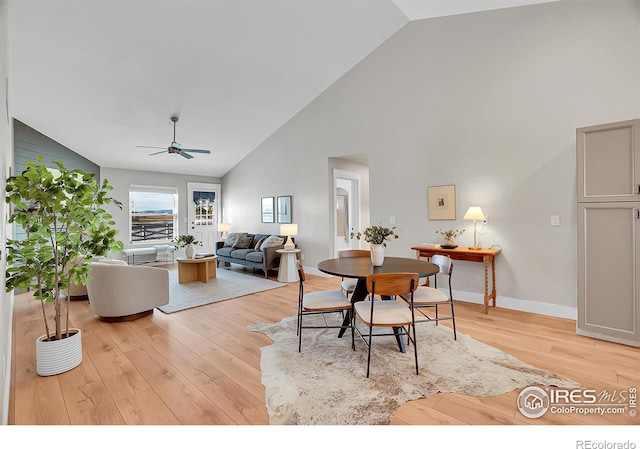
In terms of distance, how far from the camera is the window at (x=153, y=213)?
7.72 metres

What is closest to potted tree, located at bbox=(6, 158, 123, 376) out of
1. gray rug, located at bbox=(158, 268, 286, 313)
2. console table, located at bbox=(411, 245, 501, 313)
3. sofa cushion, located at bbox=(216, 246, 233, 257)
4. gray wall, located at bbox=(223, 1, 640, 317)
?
gray rug, located at bbox=(158, 268, 286, 313)

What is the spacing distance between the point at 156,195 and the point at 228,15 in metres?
5.63

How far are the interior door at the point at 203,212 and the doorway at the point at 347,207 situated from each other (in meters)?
3.82

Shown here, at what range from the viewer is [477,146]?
13.8 ft

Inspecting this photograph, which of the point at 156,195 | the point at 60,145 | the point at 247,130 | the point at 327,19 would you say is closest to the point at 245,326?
the point at 327,19

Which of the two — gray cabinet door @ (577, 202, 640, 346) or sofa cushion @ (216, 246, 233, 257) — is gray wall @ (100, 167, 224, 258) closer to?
sofa cushion @ (216, 246, 233, 257)

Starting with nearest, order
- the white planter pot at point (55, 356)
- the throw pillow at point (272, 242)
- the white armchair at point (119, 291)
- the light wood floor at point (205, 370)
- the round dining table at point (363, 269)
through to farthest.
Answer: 1. the light wood floor at point (205, 370)
2. the white planter pot at point (55, 356)
3. the round dining table at point (363, 269)
4. the white armchair at point (119, 291)
5. the throw pillow at point (272, 242)

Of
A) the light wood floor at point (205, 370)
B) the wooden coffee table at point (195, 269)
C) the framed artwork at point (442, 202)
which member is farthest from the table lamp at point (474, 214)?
the wooden coffee table at point (195, 269)

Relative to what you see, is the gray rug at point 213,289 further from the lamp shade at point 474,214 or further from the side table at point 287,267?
the lamp shade at point 474,214

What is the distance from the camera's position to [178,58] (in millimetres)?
4312

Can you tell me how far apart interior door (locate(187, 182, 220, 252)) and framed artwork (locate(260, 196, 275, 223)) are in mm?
2184

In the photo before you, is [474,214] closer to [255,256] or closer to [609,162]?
[609,162]

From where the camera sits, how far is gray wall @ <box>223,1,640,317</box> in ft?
11.2

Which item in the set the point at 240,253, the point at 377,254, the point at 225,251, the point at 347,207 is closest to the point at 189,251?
the point at 240,253
